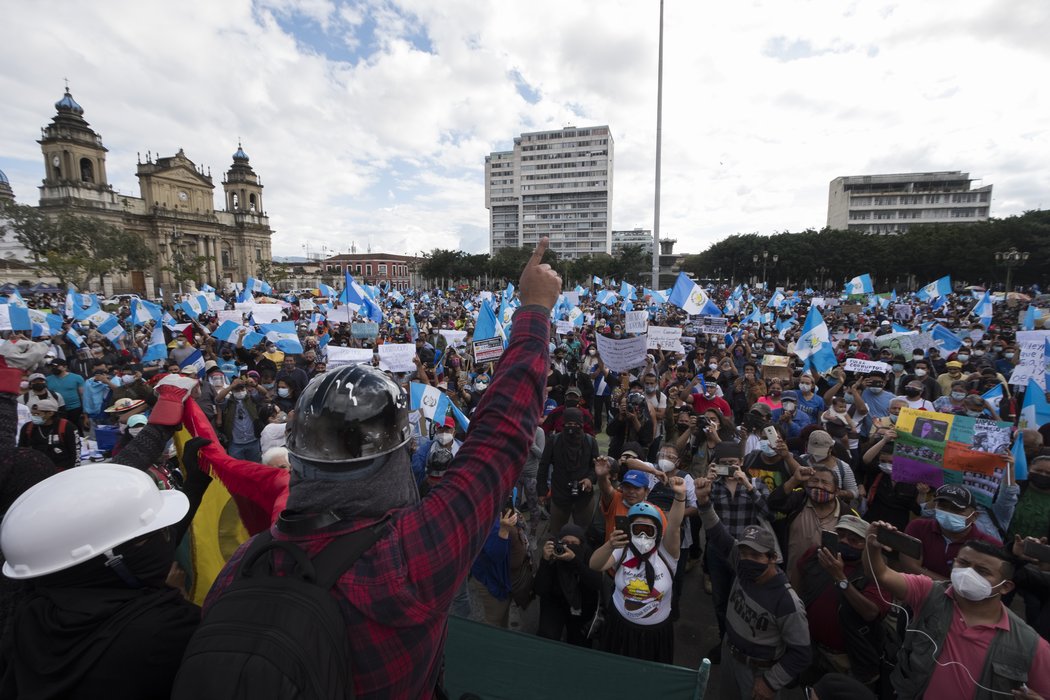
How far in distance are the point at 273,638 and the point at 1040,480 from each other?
18.7 ft

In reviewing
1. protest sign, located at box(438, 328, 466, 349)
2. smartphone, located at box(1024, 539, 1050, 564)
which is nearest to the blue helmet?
smartphone, located at box(1024, 539, 1050, 564)

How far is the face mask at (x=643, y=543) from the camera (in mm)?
3453

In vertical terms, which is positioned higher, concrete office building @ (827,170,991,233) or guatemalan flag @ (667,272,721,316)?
concrete office building @ (827,170,991,233)

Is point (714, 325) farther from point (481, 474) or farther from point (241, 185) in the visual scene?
point (241, 185)

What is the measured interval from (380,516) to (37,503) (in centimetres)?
98

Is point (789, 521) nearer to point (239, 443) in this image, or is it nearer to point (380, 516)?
point (380, 516)

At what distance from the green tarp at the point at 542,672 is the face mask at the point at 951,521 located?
242 cm

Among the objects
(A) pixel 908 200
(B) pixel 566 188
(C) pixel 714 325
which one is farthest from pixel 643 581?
(B) pixel 566 188

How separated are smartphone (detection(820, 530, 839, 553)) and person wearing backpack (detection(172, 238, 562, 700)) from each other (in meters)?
2.99

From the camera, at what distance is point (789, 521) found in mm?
4254

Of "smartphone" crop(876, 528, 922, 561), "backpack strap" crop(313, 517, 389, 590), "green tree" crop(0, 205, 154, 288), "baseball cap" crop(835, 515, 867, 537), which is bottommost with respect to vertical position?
"baseball cap" crop(835, 515, 867, 537)

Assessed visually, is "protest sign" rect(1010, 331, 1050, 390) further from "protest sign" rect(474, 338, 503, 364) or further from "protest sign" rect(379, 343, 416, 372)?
"protest sign" rect(379, 343, 416, 372)

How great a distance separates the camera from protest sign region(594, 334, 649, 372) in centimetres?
930

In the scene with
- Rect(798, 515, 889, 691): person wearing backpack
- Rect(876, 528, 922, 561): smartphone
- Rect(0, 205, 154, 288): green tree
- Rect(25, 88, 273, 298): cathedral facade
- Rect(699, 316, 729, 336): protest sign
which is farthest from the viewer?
Rect(25, 88, 273, 298): cathedral facade
